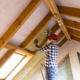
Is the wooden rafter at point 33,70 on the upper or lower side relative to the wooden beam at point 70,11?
lower

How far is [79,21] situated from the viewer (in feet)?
6.91

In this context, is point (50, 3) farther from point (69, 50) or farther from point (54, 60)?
point (69, 50)

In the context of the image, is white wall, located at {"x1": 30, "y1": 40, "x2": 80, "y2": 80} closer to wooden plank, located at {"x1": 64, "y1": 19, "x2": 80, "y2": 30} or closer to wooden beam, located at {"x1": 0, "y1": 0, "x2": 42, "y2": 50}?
wooden plank, located at {"x1": 64, "y1": 19, "x2": 80, "y2": 30}

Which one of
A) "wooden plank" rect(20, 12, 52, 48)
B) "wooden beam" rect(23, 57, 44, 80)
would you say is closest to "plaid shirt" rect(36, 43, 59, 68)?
"wooden plank" rect(20, 12, 52, 48)

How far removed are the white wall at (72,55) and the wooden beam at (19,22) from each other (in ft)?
7.76

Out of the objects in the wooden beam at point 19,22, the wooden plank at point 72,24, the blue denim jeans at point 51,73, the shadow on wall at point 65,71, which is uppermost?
the wooden plank at point 72,24

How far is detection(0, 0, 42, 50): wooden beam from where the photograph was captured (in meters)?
1.60

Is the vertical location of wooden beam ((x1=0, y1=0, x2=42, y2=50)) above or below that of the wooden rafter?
above

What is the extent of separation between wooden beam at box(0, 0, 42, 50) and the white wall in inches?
93.2

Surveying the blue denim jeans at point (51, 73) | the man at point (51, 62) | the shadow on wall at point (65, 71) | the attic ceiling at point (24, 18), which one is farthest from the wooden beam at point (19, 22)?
the shadow on wall at point (65, 71)

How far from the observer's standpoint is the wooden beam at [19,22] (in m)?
1.60

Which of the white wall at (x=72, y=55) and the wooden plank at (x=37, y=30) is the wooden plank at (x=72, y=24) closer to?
the wooden plank at (x=37, y=30)

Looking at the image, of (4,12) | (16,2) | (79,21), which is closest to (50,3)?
(16,2)

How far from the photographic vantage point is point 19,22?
1.65 m
